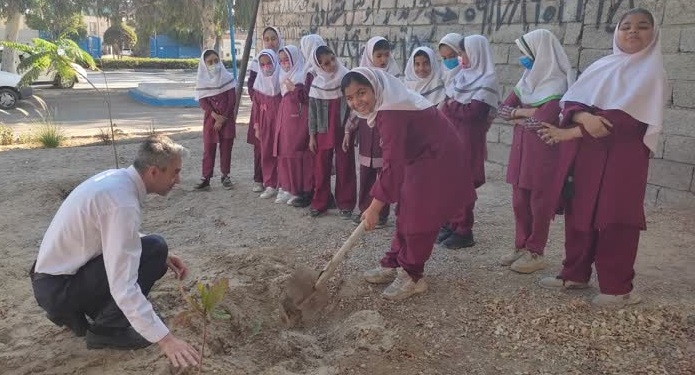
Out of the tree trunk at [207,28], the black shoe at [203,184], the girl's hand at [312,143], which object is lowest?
the black shoe at [203,184]

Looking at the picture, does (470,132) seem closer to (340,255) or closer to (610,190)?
(610,190)

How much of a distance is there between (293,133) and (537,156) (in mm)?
2358

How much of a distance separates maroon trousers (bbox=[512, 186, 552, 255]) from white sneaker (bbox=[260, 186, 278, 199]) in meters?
2.68

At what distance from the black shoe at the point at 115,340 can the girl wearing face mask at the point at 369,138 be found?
2.25m

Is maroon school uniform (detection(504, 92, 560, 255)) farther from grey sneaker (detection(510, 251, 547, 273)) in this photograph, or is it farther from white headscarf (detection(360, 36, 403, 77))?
white headscarf (detection(360, 36, 403, 77))

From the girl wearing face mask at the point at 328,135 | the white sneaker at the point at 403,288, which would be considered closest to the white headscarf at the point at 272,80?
the girl wearing face mask at the point at 328,135

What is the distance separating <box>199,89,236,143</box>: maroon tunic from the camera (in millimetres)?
5770

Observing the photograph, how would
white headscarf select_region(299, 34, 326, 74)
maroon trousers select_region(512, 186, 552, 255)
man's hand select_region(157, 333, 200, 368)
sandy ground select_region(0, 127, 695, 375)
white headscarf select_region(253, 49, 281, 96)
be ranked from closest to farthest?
man's hand select_region(157, 333, 200, 368), sandy ground select_region(0, 127, 695, 375), maroon trousers select_region(512, 186, 552, 255), white headscarf select_region(299, 34, 326, 74), white headscarf select_region(253, 49, 281, 96)

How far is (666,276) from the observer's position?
144 inches

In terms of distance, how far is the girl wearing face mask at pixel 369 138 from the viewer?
4488 millimetres

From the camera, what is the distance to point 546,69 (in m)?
3.40

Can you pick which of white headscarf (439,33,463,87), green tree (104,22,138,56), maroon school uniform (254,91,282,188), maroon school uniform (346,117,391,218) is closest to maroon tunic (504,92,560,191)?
white headscarf (439,33,463,87)

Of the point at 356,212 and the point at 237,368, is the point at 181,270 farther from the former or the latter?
the point at 356,212

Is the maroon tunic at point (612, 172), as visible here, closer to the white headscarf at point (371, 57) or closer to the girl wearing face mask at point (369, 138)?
the girl wearing face mask at point (369, 138)
